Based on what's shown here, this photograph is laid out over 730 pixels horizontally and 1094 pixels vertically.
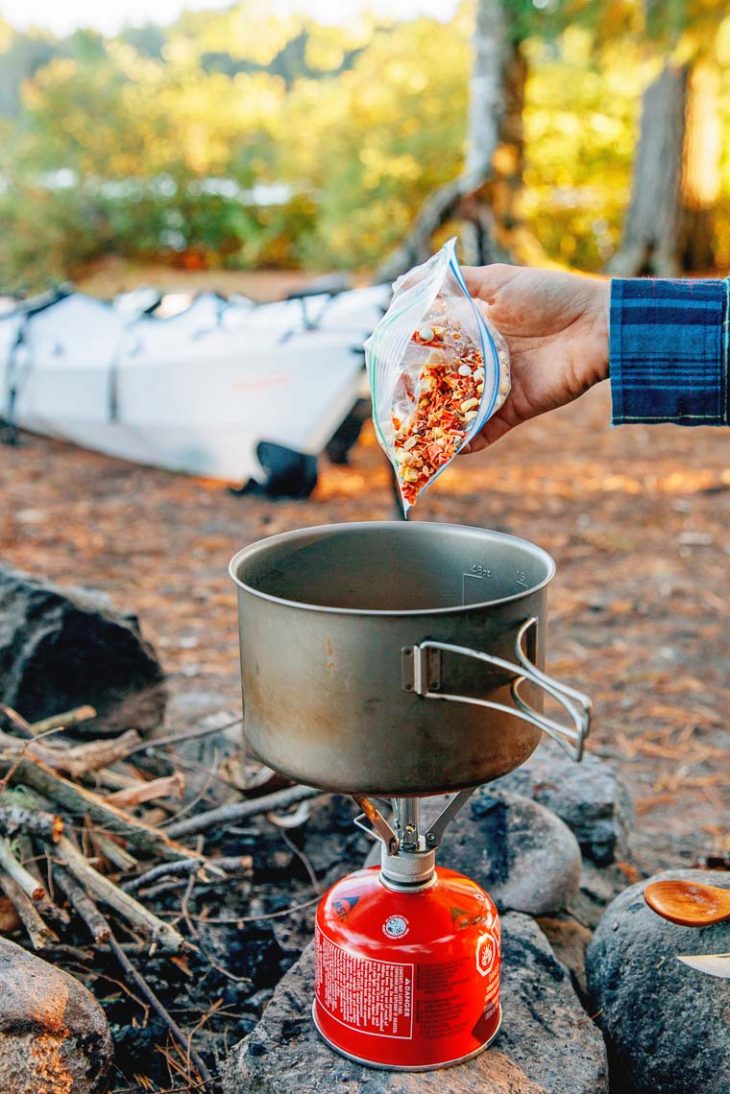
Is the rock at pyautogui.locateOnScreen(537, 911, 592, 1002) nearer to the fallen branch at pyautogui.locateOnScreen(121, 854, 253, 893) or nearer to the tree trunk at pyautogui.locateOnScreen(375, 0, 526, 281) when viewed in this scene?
the fallen branch at pyautogui.locateOnScreen(121, 854, 253, 893)

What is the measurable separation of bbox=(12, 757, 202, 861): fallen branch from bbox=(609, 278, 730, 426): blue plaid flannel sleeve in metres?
1.38

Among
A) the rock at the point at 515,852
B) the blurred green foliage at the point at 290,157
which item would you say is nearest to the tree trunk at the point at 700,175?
the blurred green foliage at the point at 290,157

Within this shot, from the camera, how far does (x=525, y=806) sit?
2385 millimetres

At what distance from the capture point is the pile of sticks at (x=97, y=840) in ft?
6.80

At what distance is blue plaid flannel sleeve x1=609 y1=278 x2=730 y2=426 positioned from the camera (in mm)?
1963

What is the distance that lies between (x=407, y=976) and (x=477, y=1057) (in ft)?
0.76

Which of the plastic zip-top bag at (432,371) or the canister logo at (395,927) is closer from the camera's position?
the canister logo at (395,927)

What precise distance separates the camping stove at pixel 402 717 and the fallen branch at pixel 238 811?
60 centimetres

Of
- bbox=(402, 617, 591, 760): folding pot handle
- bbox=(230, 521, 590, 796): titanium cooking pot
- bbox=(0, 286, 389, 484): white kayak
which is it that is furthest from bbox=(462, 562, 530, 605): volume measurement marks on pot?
bbox=(0, 286, 389, 484): white kayak

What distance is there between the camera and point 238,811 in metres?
2.47

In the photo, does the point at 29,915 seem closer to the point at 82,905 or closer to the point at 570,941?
the point at 82,905

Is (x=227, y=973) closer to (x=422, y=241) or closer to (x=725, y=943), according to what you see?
(x=725, y=943)

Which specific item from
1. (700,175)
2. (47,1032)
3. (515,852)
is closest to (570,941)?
(515,852)

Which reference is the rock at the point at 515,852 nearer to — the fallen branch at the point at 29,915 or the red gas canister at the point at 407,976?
the red gas canister at the point at 407,976
